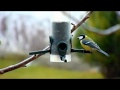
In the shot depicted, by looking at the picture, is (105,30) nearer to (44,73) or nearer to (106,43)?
(106,43)

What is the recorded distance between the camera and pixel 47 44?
12.5ft

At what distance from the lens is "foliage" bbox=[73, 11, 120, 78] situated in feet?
13.0

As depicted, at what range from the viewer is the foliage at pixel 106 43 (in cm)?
398

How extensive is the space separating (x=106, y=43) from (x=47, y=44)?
0.71 meters

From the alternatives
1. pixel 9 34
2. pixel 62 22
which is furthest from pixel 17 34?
pixel 62 22

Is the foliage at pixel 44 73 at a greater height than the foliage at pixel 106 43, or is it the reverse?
the foliage at pixel 106 43

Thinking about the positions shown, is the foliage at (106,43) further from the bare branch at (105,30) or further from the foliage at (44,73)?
the foliage at (44,73)

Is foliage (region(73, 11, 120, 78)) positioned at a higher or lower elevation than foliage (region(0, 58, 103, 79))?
higher

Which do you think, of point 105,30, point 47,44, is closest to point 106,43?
point 105,30

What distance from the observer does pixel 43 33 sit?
3.83 m

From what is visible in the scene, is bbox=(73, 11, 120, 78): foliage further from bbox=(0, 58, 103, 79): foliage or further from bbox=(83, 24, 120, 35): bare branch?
bbox=(0, 58, 103, 79): foliage

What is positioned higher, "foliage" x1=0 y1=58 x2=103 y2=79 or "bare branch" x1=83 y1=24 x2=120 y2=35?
"bare branch" x1=83 y1=24 x2=120 y2=35
